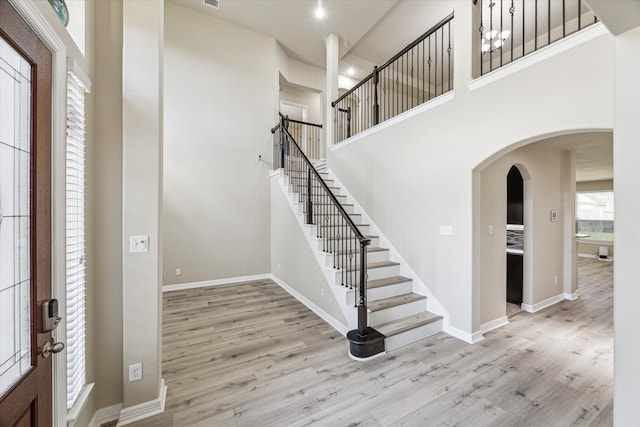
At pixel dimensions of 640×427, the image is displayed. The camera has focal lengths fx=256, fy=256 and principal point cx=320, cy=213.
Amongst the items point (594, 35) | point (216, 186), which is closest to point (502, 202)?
point (594, 35)

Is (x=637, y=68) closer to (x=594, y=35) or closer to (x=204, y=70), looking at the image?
(x=594, y=35)

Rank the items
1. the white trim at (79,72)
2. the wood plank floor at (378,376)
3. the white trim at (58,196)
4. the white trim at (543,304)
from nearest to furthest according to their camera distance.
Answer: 1. the white trim at (58,196)
2. the white trim at (79,72)
3. the wood plank floor at (378,376)
4. the white trim at (543,304)

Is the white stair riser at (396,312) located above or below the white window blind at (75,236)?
below

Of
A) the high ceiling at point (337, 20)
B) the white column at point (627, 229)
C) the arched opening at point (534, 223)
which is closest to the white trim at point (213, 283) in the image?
the arched opening at point (534, 223)

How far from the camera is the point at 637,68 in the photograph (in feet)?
4.03

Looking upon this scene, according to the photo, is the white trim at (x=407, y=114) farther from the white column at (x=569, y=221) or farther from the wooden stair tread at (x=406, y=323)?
the white column at (x=569, y=221)

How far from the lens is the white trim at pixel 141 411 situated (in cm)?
178

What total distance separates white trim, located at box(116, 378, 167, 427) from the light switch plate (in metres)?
1.12

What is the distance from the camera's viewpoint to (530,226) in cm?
391

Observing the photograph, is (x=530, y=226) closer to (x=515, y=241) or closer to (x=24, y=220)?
(x=515, y=241)

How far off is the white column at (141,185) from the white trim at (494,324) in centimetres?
355

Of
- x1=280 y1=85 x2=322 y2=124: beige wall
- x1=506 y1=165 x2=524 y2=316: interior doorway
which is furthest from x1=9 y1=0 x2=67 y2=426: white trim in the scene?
x1=280 y1=85 x2=322 y2=124: beige wall

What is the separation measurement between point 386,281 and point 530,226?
2448 millimetres

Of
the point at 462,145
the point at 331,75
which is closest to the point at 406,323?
the point at 462,145
